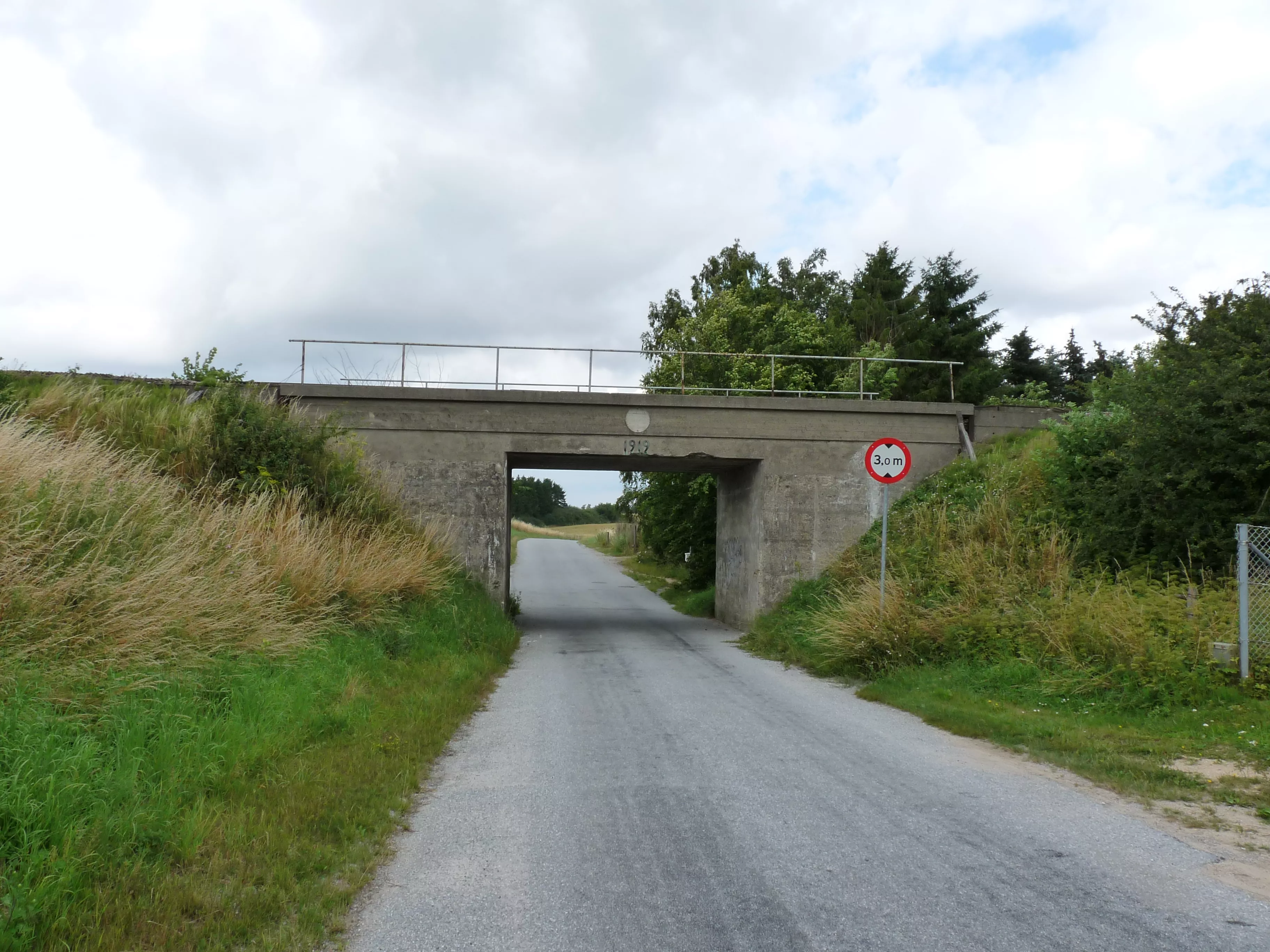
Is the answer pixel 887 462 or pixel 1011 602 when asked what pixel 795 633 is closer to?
pixel 887 462

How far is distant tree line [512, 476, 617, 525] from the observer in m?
138

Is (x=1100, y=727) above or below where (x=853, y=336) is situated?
below

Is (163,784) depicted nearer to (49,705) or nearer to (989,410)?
(49,705)

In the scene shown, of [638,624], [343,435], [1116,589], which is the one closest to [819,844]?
[1116,589]

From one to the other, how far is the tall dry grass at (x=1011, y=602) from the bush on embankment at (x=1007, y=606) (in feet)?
0.07

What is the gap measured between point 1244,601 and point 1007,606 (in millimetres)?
3172

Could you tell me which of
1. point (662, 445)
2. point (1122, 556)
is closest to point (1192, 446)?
point (1122, 556)

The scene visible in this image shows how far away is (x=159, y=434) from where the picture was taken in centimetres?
1440

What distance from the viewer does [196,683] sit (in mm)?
6973

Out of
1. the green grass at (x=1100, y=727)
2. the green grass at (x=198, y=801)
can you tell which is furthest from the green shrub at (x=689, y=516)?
the green grass at (x=198, y=801)

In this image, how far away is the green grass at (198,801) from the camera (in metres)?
3.89

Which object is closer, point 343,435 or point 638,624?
point 343,435

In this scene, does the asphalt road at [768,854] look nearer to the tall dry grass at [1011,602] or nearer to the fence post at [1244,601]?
the tall dry grass at [1011,602]

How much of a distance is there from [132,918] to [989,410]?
19.8 m
